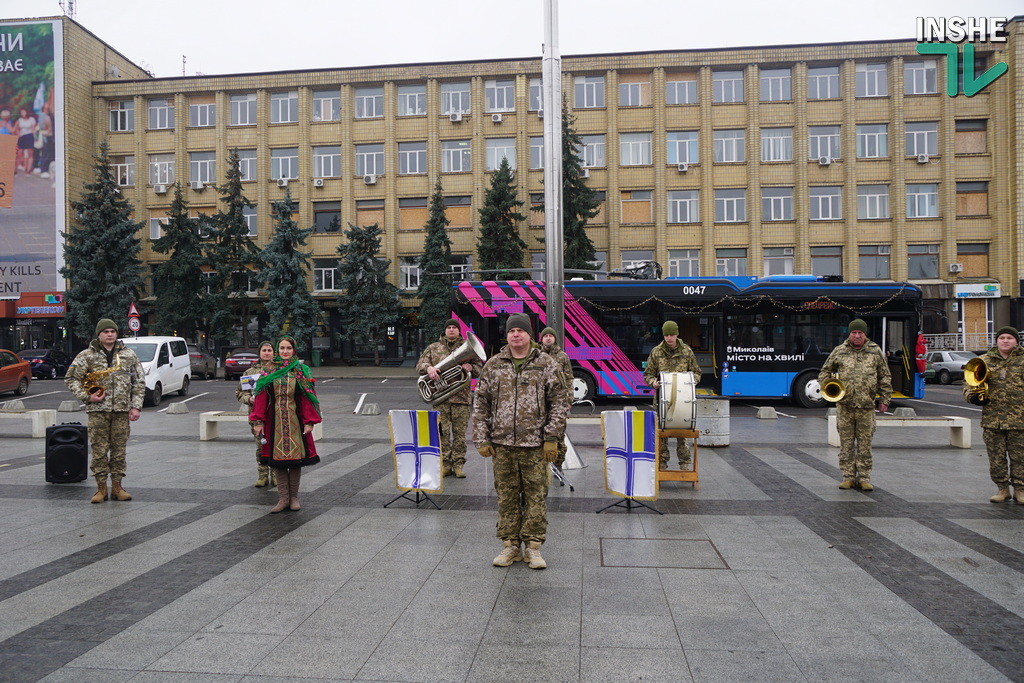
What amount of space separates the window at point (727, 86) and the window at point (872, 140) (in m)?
6.69

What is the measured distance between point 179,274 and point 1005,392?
1493 inches

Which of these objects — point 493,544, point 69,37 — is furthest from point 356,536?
point 69,37

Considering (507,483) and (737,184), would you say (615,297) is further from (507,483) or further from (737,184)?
(737,184)

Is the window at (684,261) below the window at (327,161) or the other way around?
below

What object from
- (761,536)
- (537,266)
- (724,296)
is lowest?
(761,536)

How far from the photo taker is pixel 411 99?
40750 mm

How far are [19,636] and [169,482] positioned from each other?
4939 mm

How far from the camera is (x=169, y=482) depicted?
8922 millimetres

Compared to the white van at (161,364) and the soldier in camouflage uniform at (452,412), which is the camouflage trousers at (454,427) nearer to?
the soldier in camouflage uniform at (452,412)

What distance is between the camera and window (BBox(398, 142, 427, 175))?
133 feet

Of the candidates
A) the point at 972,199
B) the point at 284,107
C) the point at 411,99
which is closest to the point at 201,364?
the point at 284,107

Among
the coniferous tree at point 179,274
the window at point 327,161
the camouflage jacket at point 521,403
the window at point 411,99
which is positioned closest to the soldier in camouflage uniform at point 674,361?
the camouflage jacket at point 521,403

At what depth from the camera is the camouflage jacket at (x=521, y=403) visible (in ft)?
17.9

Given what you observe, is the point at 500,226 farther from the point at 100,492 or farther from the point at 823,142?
the point at 100,492
